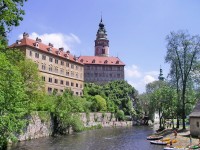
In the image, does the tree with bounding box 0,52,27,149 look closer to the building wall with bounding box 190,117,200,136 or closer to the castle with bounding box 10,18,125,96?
the building wall with bounding box 190,117,200,136

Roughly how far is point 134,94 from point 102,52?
5245cm

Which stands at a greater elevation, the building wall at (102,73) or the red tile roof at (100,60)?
the red tile roof at (100,60)

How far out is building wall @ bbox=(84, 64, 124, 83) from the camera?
143500mm

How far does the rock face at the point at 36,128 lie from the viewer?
47.4 metres

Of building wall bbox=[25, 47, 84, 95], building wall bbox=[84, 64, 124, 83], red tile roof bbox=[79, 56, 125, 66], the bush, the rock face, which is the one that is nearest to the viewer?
the rock face

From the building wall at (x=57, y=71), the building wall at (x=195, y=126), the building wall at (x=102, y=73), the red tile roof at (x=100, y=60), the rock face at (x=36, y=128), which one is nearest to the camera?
the building wall at (x=195, y=126)

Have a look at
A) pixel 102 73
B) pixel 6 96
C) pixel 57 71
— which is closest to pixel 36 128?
pixel 6 96

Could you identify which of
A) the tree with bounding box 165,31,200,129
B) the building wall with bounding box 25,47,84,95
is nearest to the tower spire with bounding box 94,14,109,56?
the building wall with bounding box 25,47,84,95

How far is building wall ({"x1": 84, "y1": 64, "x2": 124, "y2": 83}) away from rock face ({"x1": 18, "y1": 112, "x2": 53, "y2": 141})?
3475 inches

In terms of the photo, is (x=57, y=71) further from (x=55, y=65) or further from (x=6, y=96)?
(x=6, y=96)

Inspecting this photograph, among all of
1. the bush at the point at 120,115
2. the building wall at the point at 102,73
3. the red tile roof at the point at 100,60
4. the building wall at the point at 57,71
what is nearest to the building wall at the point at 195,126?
the building wall at the point at 57,71

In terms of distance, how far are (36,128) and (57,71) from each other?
38.7 meters

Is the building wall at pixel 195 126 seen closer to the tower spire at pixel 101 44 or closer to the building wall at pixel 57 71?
the building wall at pixel 57 71

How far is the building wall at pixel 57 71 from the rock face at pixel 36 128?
→ 26323mm
